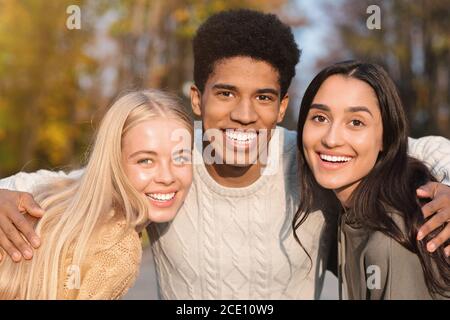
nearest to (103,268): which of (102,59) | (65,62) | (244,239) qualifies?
(244,239)

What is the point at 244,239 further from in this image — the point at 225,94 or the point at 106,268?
the point at 106,268

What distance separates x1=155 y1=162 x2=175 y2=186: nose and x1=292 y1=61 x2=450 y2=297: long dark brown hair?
0.69 metres

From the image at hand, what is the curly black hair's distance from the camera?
342cm

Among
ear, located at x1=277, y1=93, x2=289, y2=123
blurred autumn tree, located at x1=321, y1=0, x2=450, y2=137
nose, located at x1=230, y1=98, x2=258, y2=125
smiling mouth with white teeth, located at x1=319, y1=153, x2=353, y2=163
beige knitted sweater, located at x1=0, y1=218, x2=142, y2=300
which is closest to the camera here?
beige knitted sweater, located at x1=0, y1=218, x2=142, y2=300

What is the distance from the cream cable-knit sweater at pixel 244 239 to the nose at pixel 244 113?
0.99ft

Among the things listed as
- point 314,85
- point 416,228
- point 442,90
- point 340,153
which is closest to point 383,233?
point 416,228

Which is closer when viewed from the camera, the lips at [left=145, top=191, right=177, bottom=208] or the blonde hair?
the blonde hair

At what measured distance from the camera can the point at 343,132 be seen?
9.65ft

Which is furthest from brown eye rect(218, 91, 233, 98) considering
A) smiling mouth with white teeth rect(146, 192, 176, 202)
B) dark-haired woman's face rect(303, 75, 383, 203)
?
smiling mouth with white teeth rect(146, 192, 176, 202)

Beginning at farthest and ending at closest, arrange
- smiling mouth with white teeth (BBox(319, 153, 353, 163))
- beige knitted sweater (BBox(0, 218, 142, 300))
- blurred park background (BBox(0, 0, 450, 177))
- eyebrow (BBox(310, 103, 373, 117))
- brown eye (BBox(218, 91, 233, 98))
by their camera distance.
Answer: blurred park background (BBox(0, 0, 450, 177))
brown eye (BBox(218, 91, 233, 98))
smiling mouth with white teeth (BBox(319, 153, 353, 163))
eyebrow (BBox(310, 103, 373, 117))
beige knitted sweater (BBox(0, 218, 142, 300))

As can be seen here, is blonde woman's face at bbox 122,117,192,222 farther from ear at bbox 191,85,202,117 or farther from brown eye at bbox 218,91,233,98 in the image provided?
ear at bbox 191,85,202,117

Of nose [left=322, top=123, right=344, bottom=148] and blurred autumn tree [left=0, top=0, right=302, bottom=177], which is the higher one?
blurred autumn tree [left=0, top=0, right=302, bottom=177]

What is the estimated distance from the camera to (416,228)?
269 centimetres

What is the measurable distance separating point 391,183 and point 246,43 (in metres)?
1.10
